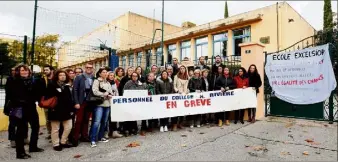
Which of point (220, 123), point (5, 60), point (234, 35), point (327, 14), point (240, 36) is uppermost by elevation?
point (327, 14)

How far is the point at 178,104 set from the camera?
6828mm

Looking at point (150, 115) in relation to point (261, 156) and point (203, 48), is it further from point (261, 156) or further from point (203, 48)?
point (203, 48)

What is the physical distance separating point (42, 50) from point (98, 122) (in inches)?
174

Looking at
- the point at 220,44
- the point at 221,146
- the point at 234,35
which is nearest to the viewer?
the point at 221,146

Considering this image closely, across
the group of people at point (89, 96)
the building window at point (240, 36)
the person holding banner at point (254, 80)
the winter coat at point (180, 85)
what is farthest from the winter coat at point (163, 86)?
the building window at point (240, 36)

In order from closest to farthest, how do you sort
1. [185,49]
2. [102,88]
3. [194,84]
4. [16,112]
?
[16,112]
[102,88]
[194,84]
[185,49]

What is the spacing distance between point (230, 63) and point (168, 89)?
8.84ft

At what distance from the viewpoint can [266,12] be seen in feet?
61.3

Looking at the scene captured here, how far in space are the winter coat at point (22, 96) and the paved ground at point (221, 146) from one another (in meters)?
0.89

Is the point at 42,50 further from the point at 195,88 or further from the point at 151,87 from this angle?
the point at 195,88

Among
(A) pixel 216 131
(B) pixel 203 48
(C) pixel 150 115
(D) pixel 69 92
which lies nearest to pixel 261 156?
(A) pixel 216 131

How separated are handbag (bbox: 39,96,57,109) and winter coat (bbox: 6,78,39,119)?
5.9 inches

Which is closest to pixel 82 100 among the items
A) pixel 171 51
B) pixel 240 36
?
pixel 240 36

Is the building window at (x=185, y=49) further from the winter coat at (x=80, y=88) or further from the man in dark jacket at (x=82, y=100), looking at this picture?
the winter coat at (x=80, y=88)
